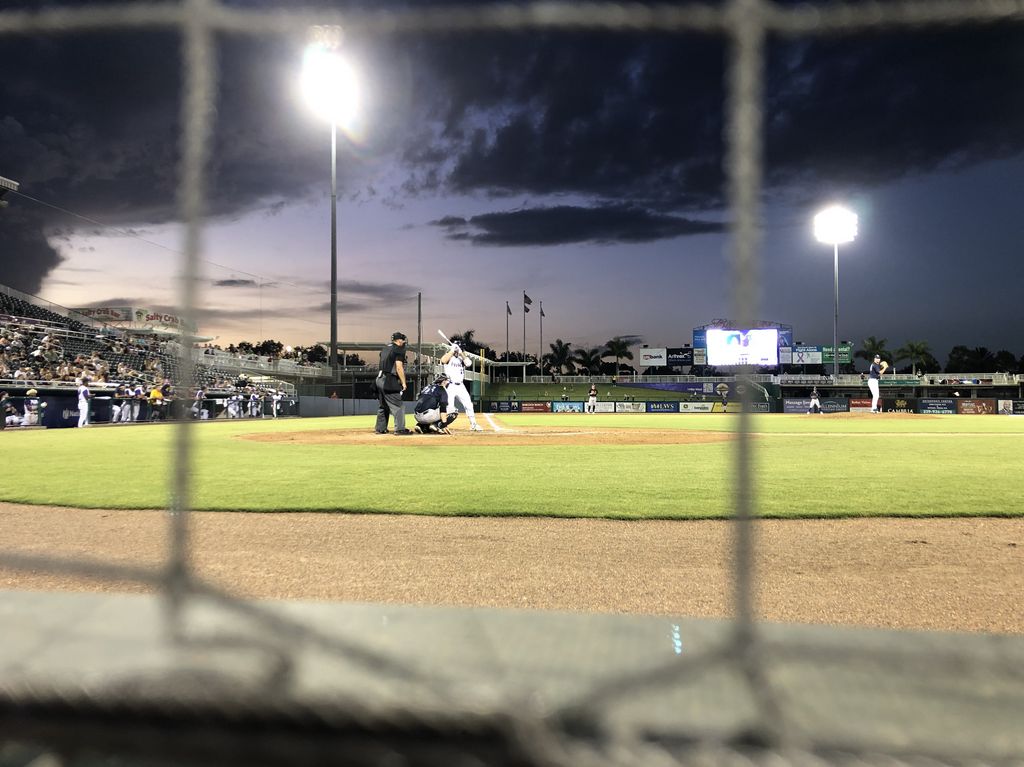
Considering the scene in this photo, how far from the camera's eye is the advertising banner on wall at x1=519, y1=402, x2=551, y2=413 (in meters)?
44.9

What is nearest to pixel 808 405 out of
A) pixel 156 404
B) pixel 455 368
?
pixel 455 368

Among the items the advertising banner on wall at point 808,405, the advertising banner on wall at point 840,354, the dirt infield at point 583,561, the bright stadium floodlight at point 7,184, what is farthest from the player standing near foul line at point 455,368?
the advertising banner on wall at point 840,354

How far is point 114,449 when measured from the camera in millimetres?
10688

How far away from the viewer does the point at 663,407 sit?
4484cm

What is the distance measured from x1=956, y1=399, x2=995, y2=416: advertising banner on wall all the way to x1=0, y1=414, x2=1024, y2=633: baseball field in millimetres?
35561

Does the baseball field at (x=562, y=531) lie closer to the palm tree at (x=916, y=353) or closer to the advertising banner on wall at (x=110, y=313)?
the advertising banner on wall at (x=110, y=313)

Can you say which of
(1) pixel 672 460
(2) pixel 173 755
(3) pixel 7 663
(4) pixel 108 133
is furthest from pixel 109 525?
(1) pixel 672 460

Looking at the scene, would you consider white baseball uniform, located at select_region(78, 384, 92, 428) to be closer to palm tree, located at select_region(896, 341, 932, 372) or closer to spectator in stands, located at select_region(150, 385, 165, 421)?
spectator in stands, located at select_region(150, 385, 165, 421)

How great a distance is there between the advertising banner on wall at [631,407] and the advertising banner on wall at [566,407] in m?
2.59

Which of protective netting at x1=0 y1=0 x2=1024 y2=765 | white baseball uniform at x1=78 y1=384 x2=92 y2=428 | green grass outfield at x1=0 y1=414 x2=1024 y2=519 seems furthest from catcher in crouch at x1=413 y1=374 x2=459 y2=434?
white baseball uniform at x1=78 y1=384 x2=92 y2=428

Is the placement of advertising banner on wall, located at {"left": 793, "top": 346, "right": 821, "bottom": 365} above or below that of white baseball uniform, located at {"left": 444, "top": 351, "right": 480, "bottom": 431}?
above

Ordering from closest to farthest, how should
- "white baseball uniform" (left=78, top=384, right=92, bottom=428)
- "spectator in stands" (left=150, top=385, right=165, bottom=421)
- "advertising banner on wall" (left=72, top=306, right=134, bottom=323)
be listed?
"white baseball uniform" (left=78, top=384, right=92, bottom=428)
"spectator in stands" (left=150, top=385, right=165, bottom=421)
"advertising banner on wall" (left=72, top=306, right=134, bottom=323)

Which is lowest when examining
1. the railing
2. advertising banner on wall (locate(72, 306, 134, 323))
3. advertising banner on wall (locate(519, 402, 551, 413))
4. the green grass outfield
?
advertising banner on wall (locate(519, 402, 551, 413))

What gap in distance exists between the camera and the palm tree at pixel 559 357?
81062 mm
